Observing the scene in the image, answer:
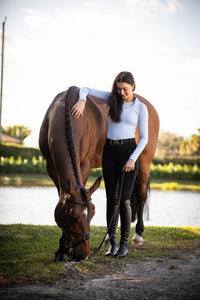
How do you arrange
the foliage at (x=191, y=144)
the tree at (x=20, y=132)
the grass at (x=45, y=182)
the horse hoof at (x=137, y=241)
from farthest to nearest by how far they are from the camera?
the foliage at (x=191, y=144) → the tree at (x=20, y=132) → the grass at (x=45, y=182) → the horse hoof at (x=137, y=241)

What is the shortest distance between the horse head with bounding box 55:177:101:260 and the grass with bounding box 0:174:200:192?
7.10 metres

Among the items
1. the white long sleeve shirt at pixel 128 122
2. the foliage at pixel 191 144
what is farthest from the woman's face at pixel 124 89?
the foliage at pixel 191 144

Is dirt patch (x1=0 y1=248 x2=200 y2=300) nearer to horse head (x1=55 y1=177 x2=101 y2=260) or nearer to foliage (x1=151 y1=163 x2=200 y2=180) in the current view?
horse head (x1=55 y1=177 x2=101 y2=260)

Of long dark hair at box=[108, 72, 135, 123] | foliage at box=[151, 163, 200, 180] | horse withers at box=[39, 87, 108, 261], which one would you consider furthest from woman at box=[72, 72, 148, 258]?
foliage at box=[151, 163, 200, 180]

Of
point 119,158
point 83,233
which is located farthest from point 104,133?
point 83,233

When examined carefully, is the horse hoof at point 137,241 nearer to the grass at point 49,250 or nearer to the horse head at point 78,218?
the grass at point 49,250

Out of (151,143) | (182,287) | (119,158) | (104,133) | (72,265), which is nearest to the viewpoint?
(182,287)

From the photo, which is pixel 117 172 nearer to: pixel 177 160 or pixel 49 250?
pixel 49 250

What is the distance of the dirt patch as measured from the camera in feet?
7.84

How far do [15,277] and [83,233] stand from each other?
2.08ft

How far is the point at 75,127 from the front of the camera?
122 inches

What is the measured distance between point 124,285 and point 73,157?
1.10 metres

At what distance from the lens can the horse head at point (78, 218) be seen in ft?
8.89

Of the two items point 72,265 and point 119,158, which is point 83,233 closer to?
point 72,265
